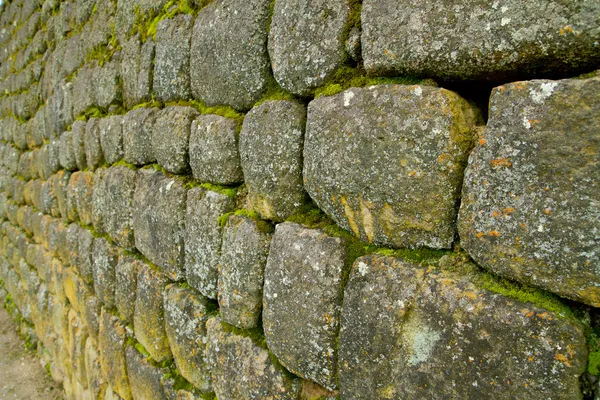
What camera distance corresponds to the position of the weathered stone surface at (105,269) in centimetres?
290

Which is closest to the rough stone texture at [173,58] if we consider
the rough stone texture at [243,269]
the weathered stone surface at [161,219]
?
the weathered stone surface at [161,219]

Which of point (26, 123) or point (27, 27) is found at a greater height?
point (27, 27)

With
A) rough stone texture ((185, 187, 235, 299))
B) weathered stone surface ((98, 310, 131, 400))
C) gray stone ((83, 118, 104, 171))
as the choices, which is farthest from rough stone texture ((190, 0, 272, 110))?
weathered stone surface ((98, 310, 131, 400))

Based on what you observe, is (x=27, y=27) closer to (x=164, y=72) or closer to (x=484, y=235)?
(x=164, y=72)

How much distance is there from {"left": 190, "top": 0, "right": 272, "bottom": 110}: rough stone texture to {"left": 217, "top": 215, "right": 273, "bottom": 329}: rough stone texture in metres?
0.51

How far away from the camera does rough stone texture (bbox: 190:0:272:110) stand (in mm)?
1573

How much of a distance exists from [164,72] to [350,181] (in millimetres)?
1502

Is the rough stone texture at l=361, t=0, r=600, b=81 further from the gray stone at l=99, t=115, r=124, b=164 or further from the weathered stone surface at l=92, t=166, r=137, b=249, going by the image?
the gray stone at l=99, t=115, r=124, b=164

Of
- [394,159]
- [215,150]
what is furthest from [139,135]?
[394,159]

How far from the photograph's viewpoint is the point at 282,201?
1497 mm

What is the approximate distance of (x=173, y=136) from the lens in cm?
211

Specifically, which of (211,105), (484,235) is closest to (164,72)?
(211,105)

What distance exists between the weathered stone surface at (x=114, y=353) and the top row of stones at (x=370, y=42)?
69.0 inches

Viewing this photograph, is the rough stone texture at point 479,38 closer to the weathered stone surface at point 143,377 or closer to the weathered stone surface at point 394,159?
the weathered stone surface at point 394,159
